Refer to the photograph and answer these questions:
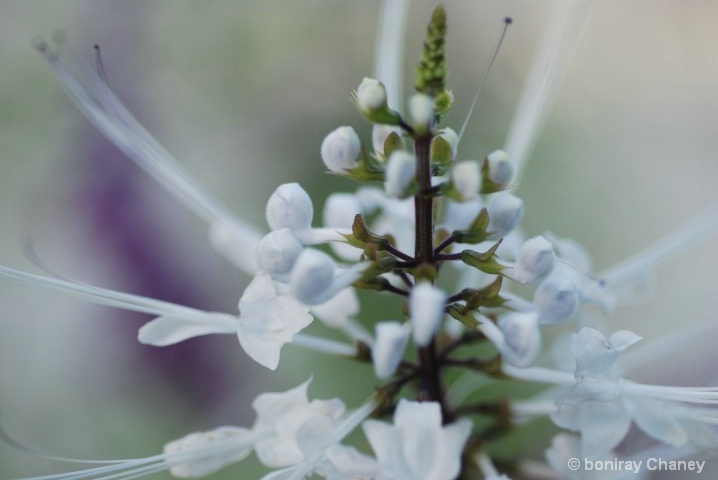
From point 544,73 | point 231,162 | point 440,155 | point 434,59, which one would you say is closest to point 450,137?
point 440,155

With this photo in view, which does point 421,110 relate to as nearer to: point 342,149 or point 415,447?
point 342,149

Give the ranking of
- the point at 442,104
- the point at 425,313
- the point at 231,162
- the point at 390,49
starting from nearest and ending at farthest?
the point at 425,313 → the point at 442,104 → the point at 390,49 → the point at 231,162

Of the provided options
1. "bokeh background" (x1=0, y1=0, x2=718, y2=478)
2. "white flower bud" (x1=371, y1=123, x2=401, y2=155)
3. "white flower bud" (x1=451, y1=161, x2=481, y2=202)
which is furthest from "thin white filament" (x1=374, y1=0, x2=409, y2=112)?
"bokeh background" (x1=0, y1=0, x2=718, y2=478)

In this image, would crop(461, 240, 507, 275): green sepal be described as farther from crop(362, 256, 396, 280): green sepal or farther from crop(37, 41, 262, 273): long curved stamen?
crop(37, 41, 262, 273): long curved stamen

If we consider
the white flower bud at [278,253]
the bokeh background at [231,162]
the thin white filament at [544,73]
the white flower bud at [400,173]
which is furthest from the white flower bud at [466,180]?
the bokeh background at [231,162]

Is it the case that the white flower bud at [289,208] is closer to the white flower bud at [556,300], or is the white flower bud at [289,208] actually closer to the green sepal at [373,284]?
the green sepal at [373,284]

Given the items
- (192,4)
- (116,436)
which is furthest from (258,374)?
(192,4)
